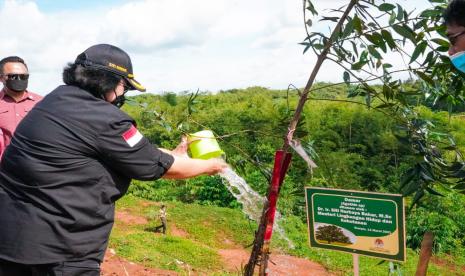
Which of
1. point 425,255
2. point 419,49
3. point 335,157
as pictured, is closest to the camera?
point 419,49

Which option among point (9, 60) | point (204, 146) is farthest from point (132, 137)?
point (9, 60)

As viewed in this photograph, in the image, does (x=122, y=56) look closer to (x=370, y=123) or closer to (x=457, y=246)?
(x=457, y=246)

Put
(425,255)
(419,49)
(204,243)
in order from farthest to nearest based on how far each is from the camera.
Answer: (204,243) < (425,255) < (419,49)

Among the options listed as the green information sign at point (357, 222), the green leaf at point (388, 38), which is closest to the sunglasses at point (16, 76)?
the green information sign at point (357, 222)

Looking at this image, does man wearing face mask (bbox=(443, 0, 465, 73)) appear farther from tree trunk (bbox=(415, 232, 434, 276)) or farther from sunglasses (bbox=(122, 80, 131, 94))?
sunglasses (bbox=(122, 80, 131, 94))

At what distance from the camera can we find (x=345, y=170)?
458 inches

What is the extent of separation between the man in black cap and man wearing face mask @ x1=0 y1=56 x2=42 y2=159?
1.73 metres

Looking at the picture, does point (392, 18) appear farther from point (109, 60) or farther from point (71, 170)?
point (71, 170)

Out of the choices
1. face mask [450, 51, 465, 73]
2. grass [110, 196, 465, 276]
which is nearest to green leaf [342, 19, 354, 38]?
face mask [450, 51, 465, 73]

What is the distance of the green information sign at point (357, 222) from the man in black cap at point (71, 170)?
93cm

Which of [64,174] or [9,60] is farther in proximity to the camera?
[9,60]

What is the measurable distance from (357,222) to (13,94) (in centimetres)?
262

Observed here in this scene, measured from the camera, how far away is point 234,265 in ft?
23.7

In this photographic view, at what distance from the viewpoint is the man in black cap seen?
6.61ft
